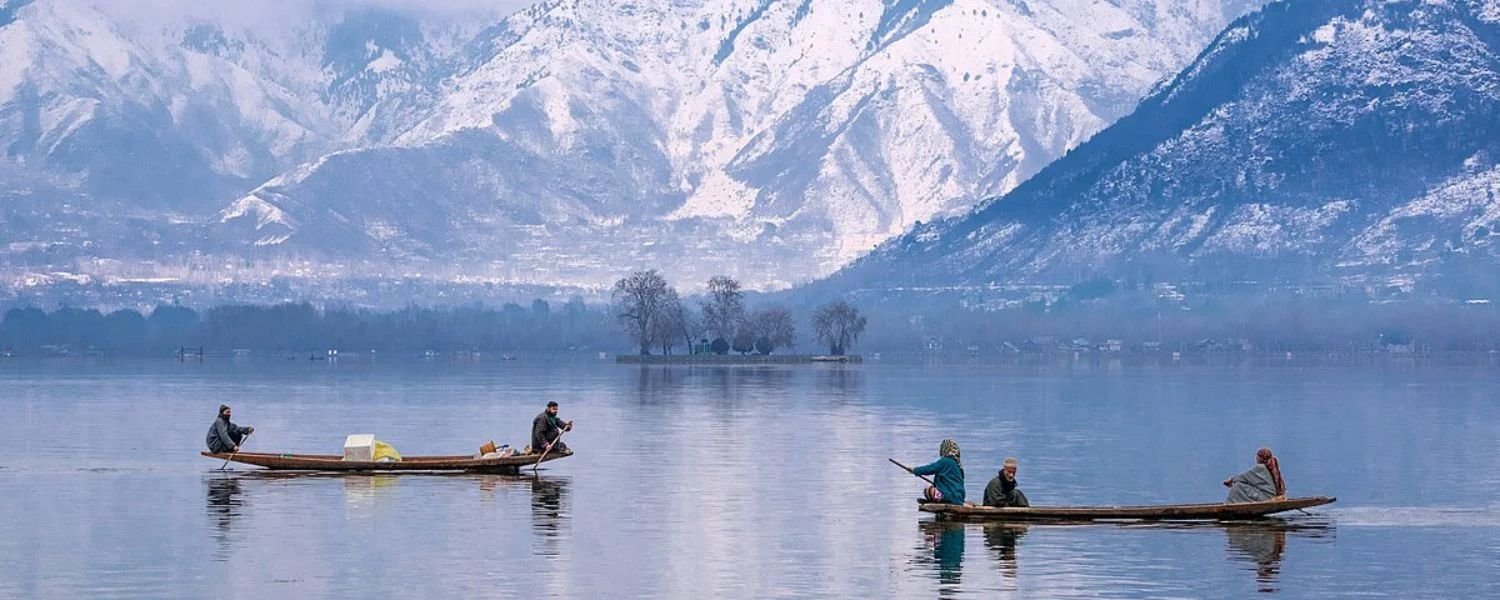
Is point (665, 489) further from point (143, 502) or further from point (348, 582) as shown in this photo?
point (348, 582)

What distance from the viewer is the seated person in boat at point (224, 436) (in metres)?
120

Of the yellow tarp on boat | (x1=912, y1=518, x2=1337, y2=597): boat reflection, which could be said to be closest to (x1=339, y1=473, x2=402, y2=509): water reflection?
the yellow tarp on boat

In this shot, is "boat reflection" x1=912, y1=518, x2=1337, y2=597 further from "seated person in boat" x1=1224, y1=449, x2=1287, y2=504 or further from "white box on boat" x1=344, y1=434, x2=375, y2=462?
Answer: "white box on boat" x1=344, y1=434, x2=375, y2=462

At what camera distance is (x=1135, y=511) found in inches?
3691

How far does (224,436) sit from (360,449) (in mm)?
6849

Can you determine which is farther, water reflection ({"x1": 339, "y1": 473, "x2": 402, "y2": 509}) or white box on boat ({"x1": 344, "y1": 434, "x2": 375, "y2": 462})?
white box on boat ({"x1": 344, "y1": 434, "x2": 375, "y2": 462})

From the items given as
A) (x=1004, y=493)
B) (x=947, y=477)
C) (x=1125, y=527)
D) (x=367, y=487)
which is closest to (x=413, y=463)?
(x=367, y=487)

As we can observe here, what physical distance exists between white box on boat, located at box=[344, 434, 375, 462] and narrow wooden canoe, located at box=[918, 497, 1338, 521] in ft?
103

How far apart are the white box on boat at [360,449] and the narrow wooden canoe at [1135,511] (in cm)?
3139

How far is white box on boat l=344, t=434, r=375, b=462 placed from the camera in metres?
117

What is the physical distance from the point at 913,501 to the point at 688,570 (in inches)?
968

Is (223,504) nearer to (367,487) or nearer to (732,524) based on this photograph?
(367,487)

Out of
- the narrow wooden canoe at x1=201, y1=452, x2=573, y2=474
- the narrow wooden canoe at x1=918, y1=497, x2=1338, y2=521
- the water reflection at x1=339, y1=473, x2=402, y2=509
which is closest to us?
the narrow wooden canoe at x1=918, y1=497, x2=1338, y2=521

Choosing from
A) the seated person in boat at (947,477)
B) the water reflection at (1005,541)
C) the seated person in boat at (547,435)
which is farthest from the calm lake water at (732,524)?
the seated person in boat at (547,435)
